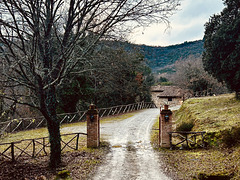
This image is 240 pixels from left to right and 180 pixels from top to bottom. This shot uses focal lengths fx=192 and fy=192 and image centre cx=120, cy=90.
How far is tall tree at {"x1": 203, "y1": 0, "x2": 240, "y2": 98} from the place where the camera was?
40.8 feet

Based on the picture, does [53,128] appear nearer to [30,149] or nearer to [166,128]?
[30,149]

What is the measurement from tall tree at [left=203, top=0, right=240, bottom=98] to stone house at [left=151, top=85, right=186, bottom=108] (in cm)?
2178

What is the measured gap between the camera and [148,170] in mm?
6996

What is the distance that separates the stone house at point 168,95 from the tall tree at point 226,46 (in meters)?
21.8

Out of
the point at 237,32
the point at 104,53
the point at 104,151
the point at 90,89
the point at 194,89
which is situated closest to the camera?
the point at 104,53

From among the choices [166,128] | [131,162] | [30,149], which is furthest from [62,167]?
[166,128]

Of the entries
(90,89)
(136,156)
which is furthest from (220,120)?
(90,89)

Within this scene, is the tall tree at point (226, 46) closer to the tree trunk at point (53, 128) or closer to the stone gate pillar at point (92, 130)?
the stone gate pillar at point (92, 130)

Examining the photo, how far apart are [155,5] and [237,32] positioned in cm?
853

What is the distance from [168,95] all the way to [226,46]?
2621 centimetres

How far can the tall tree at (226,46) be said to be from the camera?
40.8 ft

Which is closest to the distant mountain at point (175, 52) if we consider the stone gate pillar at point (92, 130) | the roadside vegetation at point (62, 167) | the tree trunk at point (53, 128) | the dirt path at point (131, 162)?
the dirt path at point (131, 162)

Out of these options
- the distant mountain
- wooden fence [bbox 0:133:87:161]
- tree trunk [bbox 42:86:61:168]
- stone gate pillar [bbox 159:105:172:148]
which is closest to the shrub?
stone gate pillar [bbox 159:105:172:148]

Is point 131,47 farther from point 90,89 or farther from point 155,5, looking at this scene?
point 90,89
